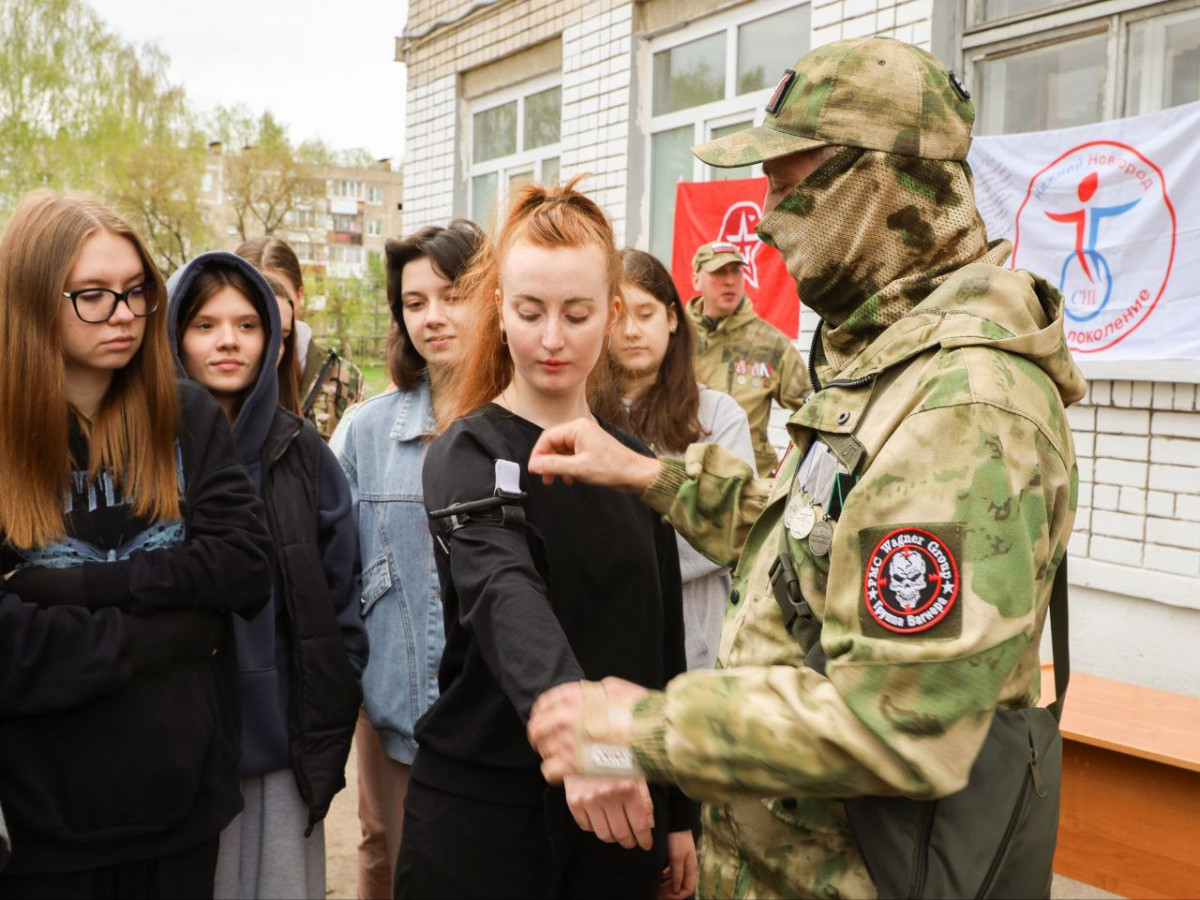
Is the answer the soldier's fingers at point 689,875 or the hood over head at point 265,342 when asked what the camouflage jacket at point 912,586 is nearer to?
the soldier's fingers at point 689,875

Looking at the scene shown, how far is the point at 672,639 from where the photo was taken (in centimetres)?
208

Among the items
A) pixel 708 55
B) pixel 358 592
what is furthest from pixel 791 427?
pixel 708 55

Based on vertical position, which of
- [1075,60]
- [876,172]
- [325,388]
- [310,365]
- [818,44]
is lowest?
[325,388]

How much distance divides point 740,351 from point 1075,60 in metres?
2.08

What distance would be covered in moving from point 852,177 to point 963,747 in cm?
76

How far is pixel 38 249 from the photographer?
6.72 feet

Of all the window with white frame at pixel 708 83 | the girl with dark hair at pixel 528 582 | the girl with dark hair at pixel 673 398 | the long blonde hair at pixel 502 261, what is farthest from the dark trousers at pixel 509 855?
the window with white frame at pixel 708 83

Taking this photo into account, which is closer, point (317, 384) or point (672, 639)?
point (672, 639)

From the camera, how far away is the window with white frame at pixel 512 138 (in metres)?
8.93

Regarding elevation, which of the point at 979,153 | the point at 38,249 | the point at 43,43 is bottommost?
the point at 38,249

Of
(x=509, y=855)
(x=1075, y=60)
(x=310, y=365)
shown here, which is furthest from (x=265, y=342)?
(x=1075, y=60)

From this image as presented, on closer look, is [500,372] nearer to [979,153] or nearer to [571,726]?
[571,726]

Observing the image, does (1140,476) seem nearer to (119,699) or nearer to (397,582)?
(397,582)

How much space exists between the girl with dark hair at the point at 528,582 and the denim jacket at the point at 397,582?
658 mm
